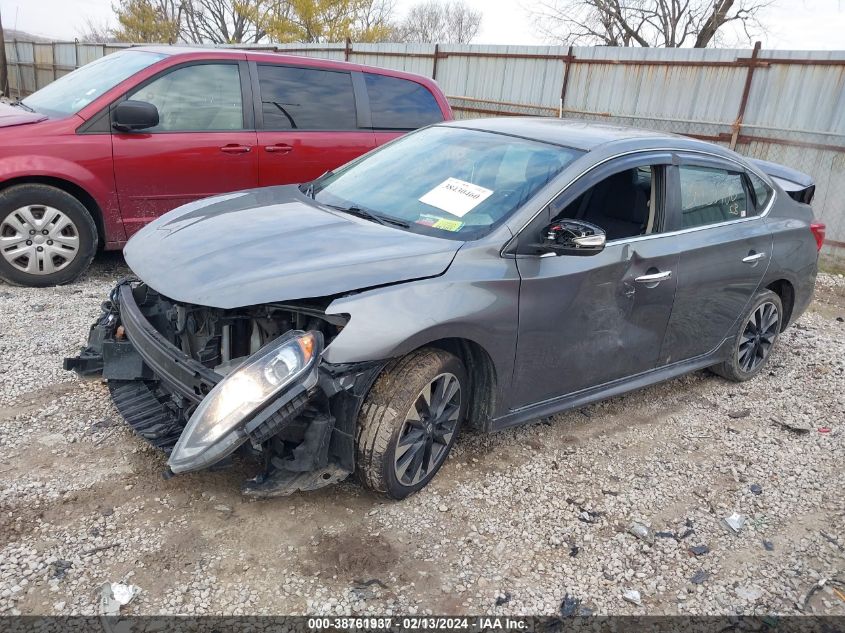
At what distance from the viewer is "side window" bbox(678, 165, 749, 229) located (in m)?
3.94

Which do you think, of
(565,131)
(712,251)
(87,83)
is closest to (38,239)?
(87,83)

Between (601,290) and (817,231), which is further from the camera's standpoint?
(817,231)

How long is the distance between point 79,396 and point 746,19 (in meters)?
28.8

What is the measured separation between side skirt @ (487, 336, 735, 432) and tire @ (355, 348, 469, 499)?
325 mm

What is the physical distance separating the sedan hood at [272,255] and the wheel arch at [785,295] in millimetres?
2932

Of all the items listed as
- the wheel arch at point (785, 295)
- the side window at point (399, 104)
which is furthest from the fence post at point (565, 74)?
the wheel arch at point (785, 295)

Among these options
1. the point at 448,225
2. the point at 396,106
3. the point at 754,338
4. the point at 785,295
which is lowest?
the point at 754,338

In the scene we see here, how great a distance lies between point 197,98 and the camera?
570cm

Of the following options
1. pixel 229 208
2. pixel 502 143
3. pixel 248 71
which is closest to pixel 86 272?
pixel 248 71

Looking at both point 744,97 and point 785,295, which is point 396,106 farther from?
point 744,97

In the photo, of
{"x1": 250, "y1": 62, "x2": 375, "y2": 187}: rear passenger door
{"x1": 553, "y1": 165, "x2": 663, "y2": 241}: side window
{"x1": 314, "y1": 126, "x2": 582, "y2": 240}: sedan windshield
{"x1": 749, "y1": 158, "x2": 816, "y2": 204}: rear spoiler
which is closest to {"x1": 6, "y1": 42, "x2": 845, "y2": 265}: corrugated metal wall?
{"x1": 749, "y1": 158, "x2": 816, "y2": 204}: rear spoiler

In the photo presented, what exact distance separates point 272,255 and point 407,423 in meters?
0.93

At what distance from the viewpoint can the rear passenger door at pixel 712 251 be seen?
12.9ft

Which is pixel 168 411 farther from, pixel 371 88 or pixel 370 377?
pixel 371 88
